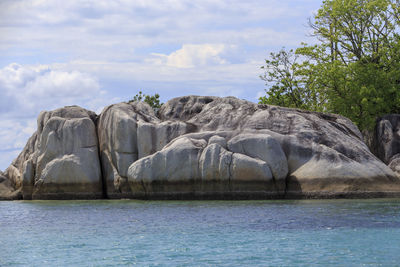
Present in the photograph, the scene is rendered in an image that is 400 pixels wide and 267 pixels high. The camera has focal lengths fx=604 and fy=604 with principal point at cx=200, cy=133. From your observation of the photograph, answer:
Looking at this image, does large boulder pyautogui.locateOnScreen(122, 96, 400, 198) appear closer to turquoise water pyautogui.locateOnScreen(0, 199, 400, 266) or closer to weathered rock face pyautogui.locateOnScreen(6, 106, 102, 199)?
turquoise water pyautogui.locateOnScreen(0, 199, 400, 266)

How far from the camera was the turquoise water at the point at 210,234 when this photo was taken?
569 inches

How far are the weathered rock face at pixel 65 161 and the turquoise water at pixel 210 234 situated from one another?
18.6 feet

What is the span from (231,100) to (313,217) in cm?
1414

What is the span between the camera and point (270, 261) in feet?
45.7

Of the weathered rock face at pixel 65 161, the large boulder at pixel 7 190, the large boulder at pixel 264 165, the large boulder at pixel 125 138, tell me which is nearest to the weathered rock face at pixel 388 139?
the large boulder at pixel 264 165

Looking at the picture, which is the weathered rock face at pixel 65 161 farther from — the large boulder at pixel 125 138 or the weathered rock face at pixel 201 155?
the large boulder at pixel 125 138

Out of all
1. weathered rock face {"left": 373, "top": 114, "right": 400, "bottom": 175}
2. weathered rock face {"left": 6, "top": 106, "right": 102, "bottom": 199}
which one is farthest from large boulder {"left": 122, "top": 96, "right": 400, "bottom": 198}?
weathered rock face {"left": 373, "top": 114, "right": 400, "bottom": 175}

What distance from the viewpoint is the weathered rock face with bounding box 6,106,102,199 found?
33.6 m

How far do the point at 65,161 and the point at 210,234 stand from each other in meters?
17.3

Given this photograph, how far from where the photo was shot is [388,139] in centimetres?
3825

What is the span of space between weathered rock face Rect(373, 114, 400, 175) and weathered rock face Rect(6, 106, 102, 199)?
17.8 metres

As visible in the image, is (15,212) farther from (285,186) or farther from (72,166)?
(285,186)

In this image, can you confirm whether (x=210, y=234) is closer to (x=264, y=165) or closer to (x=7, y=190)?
(x=264, y=165)

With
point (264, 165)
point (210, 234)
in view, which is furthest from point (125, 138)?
point (210, 234)
